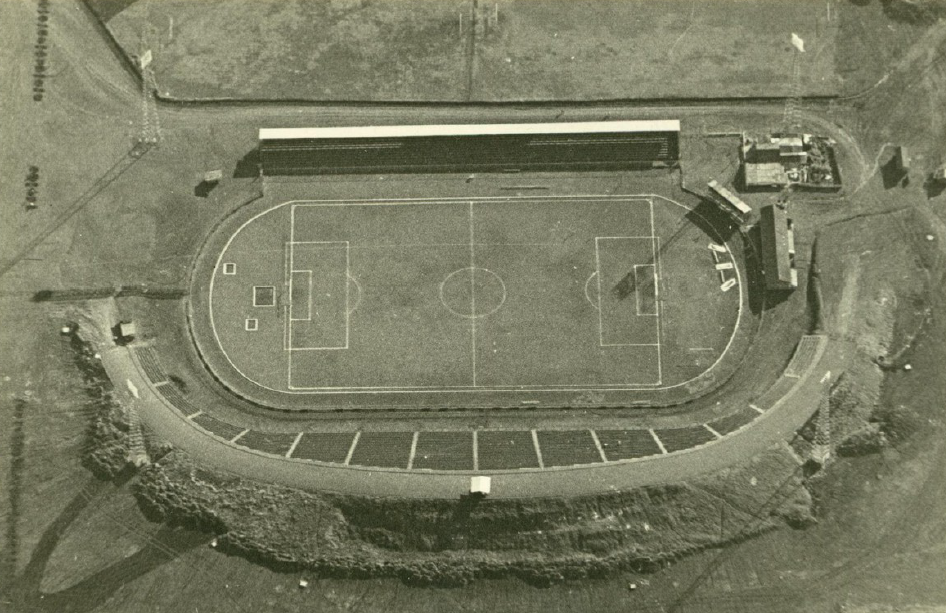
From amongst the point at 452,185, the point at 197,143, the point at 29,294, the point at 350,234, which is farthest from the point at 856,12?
the point at 29,294

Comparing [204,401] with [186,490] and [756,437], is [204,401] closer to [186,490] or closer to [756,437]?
[186,490]

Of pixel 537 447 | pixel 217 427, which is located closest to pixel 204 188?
pixel 217 427

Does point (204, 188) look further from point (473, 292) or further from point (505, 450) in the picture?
point (505, 450)

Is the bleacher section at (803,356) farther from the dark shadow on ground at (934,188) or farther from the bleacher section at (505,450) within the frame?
the bleacher section at (505,450)

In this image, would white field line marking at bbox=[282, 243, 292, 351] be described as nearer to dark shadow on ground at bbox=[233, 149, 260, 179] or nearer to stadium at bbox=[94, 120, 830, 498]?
stadium at bbox=[94, 120, 830, 498]

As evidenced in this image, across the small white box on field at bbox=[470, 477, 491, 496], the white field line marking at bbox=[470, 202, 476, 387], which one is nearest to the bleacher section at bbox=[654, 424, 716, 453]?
the small white box on field at bbox=[470, 477, 491, 496]

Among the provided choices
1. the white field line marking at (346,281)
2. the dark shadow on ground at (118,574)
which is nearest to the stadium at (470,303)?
the white field line marking at (346,281)

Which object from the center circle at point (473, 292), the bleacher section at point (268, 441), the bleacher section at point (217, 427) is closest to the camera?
the bleacher section at point (268, 441)
